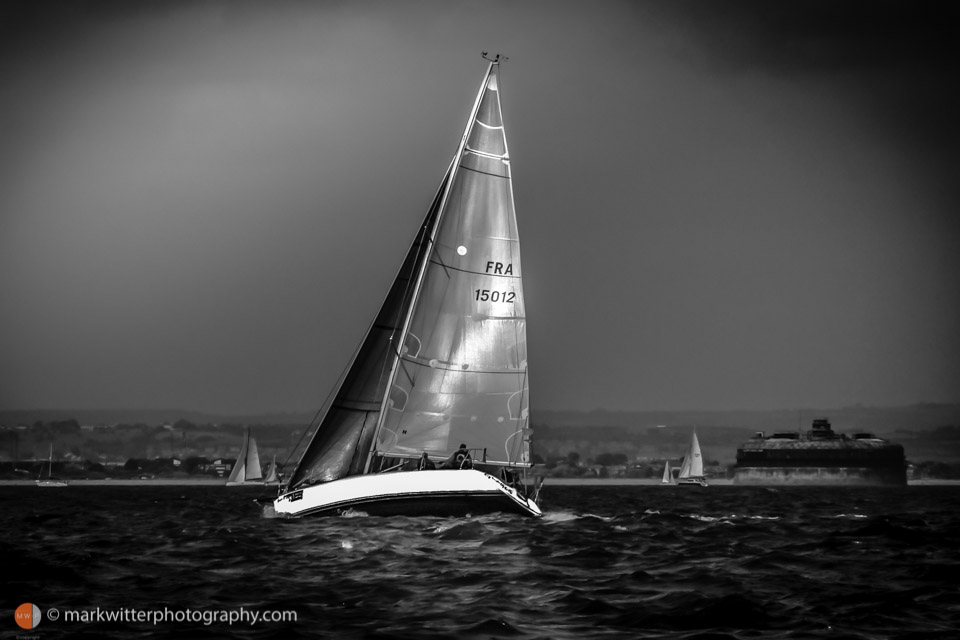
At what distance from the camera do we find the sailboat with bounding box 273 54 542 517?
1318 inches

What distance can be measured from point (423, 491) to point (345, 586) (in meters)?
11.4

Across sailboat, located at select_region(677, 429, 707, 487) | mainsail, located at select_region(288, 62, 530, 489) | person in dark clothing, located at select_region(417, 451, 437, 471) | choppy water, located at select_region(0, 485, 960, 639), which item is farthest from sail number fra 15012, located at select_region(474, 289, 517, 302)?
sailboat, located at select_region(677, 429, 707, 487)

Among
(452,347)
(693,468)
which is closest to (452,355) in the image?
(452,347)

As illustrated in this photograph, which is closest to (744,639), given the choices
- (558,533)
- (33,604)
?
(33,604)

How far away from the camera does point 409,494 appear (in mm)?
30828

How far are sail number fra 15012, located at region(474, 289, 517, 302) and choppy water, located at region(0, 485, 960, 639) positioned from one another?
6.80m

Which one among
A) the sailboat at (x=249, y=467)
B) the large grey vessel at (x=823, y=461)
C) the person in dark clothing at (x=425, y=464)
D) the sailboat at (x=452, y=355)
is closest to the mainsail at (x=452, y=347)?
the sailboat at (x=452, y=355)

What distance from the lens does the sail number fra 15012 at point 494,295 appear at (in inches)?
1357

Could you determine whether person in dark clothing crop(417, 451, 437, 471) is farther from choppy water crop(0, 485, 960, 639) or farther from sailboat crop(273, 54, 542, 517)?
choppy water crop(0, 485, 960, 639)

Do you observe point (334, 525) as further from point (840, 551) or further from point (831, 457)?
point (831, 457)

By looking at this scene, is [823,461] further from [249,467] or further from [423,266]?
[423,266]

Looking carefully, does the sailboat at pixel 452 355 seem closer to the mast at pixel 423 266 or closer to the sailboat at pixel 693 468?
the mast at pixel 423 266

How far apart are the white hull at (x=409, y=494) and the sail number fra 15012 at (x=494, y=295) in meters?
5.77

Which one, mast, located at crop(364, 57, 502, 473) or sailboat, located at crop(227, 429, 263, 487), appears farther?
sailboat, located at crop(227, 429, 263, 487)
